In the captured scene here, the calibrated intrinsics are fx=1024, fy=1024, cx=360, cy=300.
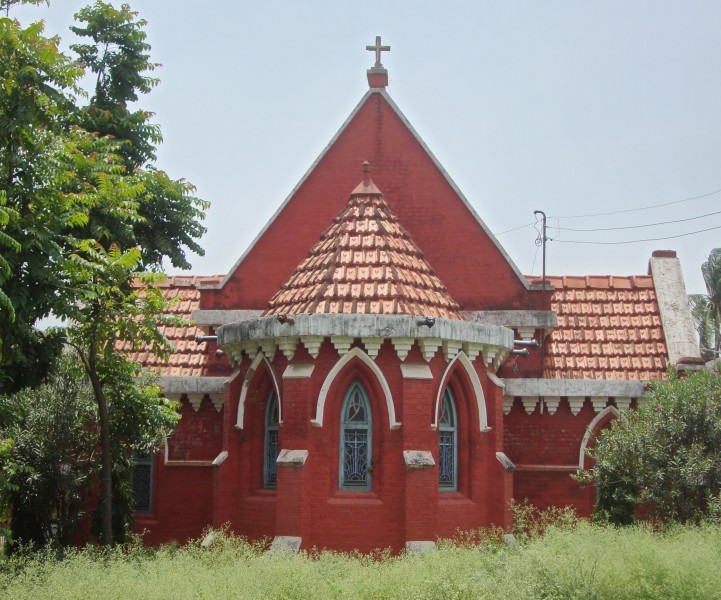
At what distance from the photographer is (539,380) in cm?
1936

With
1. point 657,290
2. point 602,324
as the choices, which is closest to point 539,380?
point 602,324

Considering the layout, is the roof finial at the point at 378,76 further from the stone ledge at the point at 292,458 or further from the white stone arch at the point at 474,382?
the stone ledge at the point at 292,458

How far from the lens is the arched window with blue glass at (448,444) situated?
16609mm

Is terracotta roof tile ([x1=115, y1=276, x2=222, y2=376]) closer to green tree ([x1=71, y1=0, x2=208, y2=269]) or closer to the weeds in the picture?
green tree ([x1=71, y1=0, x2=208, y2=269])

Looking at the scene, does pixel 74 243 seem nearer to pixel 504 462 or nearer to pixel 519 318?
pixel 504 462

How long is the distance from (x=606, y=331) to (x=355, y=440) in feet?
23.3

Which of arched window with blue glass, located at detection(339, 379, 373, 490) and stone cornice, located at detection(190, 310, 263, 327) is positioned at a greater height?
stone cornice, located at detection(190, 310, 263, 327)

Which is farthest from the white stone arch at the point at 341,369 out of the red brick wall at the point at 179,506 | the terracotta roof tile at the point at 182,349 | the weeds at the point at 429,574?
the red brick wall at the point at 179,506

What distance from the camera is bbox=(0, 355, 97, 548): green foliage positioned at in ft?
55.5

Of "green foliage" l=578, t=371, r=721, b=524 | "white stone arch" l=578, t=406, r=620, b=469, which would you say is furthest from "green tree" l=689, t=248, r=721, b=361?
"green foliage" l=578, t=371, r=721, b=524

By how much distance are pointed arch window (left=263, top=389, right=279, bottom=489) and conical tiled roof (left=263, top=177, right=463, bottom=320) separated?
1.55 metres

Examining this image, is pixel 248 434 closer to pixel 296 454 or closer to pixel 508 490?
pixel 296 454

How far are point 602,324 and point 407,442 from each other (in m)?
6.94

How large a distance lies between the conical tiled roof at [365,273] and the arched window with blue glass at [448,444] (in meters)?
1.46
